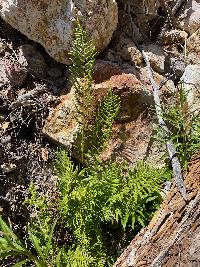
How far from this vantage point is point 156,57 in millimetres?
3717

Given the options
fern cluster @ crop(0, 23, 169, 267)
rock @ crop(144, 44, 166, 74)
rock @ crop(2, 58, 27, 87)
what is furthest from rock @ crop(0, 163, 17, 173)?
rock @ crop(144, 44, 166, 74)

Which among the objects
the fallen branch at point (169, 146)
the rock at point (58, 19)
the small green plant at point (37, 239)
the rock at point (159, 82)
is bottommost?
the small green plant at point (37, 239)

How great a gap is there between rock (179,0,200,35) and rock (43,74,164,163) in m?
0.73

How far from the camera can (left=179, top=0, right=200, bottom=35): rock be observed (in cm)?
382

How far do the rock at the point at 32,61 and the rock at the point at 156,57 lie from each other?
2.70 ft

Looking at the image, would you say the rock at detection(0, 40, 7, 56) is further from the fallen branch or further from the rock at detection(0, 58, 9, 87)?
the fallen branch

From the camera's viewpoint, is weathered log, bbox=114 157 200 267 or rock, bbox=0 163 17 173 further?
rock, bbox=0 163 17 173

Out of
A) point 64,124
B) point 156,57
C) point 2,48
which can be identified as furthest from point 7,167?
point 156,57

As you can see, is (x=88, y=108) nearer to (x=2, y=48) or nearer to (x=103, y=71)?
(x=103, y=71)

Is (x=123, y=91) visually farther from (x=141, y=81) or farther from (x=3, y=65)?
(x=3, y=65)

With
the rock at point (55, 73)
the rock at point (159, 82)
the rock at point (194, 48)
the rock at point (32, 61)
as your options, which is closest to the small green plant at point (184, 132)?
the rock at point (159, 82)

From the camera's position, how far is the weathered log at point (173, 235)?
8.97ft

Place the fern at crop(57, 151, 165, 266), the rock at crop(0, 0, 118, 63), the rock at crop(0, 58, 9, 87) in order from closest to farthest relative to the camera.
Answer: the fern at crop(57, 151, 165, 266) → the rock at crop(0, 0, 118, 63) → the rock at crop(0, 58, 9, 87)

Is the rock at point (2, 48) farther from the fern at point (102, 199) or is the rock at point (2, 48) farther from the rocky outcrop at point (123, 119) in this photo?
the fern at point (102, 199)
